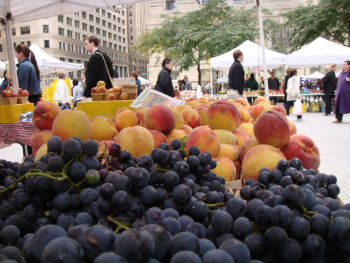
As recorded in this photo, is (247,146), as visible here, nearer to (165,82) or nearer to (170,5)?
(165,82)

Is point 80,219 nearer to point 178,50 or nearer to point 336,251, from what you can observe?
point 336,251

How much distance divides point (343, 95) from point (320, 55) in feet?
13.0

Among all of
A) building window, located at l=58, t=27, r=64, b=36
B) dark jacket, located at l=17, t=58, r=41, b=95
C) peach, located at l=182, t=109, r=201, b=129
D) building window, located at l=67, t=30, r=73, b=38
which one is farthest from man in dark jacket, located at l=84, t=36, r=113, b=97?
building window, located at l=67, t=30, r=73, b=38

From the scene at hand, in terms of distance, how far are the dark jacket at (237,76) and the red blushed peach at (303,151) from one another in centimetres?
504

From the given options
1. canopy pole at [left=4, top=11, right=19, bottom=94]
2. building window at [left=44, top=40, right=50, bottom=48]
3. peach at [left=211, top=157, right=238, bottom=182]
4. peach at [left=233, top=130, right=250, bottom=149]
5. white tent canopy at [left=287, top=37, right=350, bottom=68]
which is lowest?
peach at [left=211, top=157, right=238, bottom=182]

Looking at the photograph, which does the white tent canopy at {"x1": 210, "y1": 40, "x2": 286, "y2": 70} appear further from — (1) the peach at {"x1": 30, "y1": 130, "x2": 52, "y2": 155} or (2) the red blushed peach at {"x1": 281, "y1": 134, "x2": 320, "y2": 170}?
(1) the peach at {"x1": 30, "y1": 130, "x2": 52, "y2": 155}

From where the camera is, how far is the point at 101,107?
307 centimetres

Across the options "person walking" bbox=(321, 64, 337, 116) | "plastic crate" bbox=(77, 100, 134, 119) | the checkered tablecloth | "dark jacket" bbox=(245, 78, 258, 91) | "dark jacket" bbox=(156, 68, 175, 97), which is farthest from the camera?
"dark jacket" bbox=(245, 78, 258, 91)

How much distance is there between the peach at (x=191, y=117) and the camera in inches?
80.8

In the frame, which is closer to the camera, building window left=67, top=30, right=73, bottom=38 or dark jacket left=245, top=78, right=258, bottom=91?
dark jacket left=245, top=78, right=258, bottom=91

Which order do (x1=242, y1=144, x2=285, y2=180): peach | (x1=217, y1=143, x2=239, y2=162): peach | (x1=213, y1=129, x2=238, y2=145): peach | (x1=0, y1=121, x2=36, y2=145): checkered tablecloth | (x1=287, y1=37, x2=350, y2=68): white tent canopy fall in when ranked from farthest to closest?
(x1=287, y1=37, x2=350, y2=68): white tent canopy → (x1=0, y1=121, x2=36, y2=145): checkered tablecloth → (x1=213, y1=129, x2=238, y2=145): peach → (x1=217, y1=143, x2=239, y2=162): peach → (x1=242, y1=144, x2=285, y2=180): peach

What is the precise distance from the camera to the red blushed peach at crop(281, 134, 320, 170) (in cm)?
149

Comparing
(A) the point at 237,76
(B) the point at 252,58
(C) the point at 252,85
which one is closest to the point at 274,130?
(A) the point at 237,76

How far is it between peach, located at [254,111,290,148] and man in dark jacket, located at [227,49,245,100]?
5.01 meters
